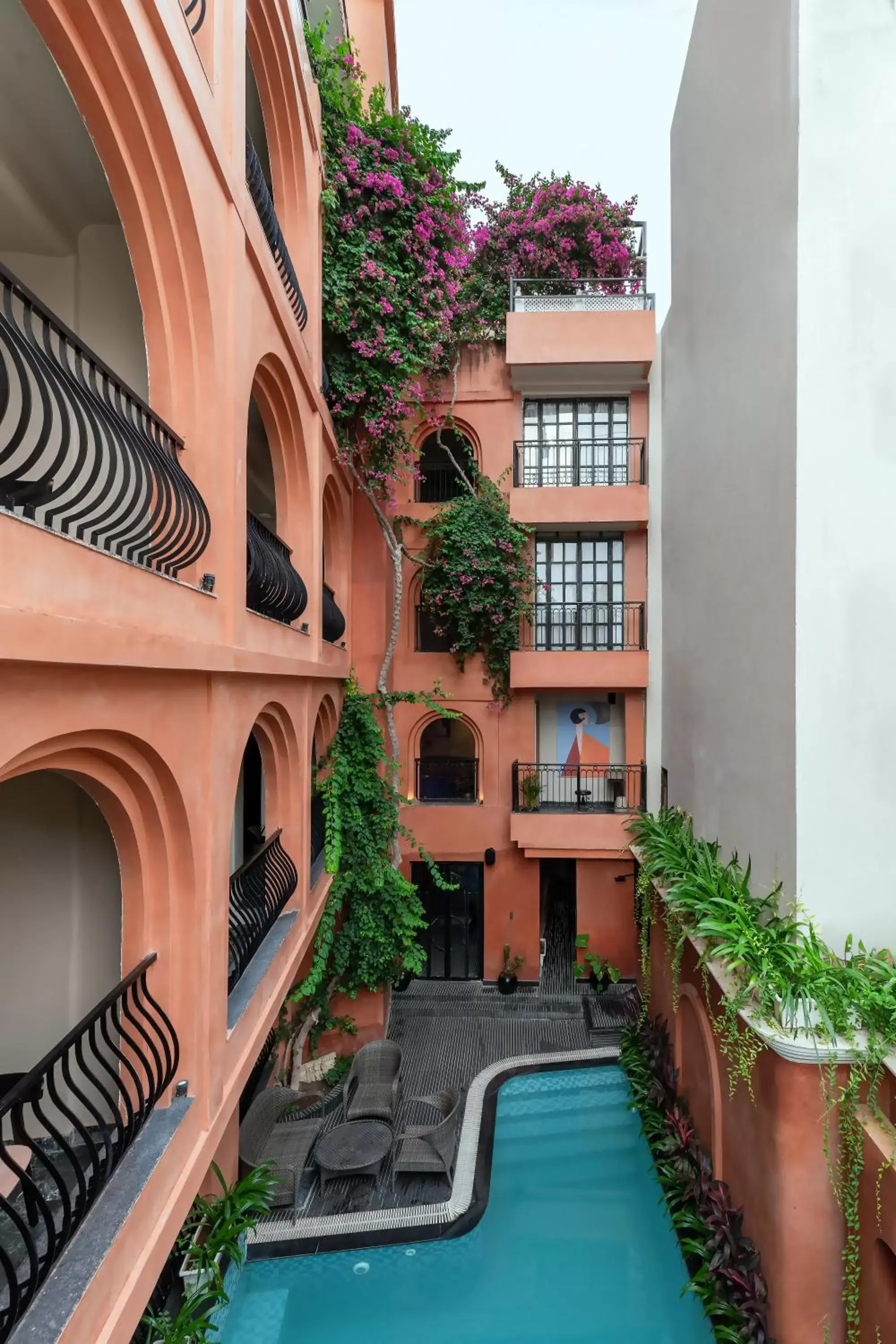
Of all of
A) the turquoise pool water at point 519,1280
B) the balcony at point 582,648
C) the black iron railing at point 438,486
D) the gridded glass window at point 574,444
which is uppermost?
the gridded glass window at point 574,444

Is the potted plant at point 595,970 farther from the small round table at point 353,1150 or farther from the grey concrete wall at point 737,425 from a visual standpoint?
the small round table at point 353,1150

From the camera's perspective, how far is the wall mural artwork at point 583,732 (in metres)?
13.3

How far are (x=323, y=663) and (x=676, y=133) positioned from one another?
9099 millimetres

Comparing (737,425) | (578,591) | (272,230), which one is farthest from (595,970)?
(272,230)

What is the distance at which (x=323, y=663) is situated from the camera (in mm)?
8648

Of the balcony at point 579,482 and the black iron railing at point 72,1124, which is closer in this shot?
the black iron railing at point 72,1124

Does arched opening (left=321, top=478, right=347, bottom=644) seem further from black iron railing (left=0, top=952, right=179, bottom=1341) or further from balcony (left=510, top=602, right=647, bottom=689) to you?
black iron railing (left=0, top=952, right=179, bottom=1341)

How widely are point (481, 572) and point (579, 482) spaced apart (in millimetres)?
2638

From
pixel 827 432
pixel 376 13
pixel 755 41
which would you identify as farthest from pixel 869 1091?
pixel 376 13

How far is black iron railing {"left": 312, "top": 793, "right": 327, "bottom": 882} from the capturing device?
30.7 feet

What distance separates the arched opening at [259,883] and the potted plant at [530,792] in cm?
467

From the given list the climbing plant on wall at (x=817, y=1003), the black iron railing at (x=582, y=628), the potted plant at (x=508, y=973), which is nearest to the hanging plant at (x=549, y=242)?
the black iron railing at (x=582, y=628)

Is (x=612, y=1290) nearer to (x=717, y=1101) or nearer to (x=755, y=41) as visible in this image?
(x=717, y=1101)

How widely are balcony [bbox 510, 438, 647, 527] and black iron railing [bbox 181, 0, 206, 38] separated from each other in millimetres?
7953
